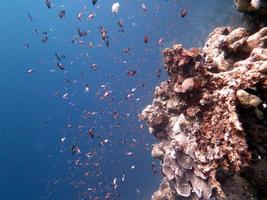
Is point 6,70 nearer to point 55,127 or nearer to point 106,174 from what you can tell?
point 55,127

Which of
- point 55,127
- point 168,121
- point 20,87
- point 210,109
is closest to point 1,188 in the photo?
point 55,127

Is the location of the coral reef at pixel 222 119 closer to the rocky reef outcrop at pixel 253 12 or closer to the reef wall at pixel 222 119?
the reef wall at pixel 222 119

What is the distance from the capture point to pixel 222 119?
162 inches

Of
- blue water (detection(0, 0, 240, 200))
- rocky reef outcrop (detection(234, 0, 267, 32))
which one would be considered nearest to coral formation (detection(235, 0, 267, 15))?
rocky reef outcrop (detection(234, 0, 267, 32))

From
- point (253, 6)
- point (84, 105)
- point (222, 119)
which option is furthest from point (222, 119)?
point (84, 105)

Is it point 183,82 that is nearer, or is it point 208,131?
point 208,131

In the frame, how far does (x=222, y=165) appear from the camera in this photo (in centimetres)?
398

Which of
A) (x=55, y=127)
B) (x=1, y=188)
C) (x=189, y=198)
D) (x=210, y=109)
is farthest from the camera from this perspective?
(x=55, y=127)

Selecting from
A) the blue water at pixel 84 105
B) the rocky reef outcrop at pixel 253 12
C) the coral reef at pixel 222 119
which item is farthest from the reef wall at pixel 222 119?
the blue water at pixel 84 105

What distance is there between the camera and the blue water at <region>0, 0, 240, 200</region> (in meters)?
30.6

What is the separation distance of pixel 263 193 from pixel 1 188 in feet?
137

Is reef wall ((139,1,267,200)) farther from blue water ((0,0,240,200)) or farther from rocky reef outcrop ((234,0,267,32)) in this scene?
blue water ((0,0,240,200))

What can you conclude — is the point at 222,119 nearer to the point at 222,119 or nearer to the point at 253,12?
the point at 222,119

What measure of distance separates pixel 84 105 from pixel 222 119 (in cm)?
5068
